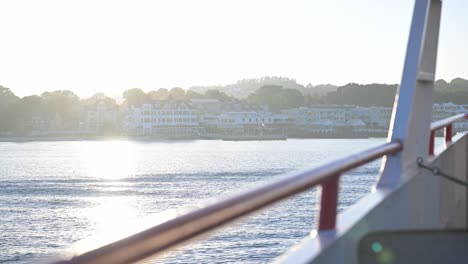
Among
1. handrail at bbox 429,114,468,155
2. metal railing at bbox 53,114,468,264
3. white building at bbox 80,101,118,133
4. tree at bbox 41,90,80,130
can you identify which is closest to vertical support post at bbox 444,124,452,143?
handrail at bbox 429,114,468,155

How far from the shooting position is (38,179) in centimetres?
6538

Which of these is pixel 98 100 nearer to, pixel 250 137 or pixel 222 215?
pixel 250 137

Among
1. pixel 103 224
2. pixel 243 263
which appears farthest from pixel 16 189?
pixel 243 263

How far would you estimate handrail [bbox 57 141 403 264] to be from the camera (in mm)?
807

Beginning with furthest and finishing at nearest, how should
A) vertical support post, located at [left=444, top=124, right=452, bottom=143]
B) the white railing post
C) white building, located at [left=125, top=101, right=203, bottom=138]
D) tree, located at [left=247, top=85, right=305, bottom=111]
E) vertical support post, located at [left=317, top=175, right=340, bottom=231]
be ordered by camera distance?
tree, located at [left=247, top=85, right=305, bottom=111]
white building, located at [left=125, top=101, right=203, bottom=138]
vertical support post, located at [left=444, top=124, right=452, bottom=143]
the white railing post
vertical support post, located at [left=317, top=175, right=340, bottom=231]

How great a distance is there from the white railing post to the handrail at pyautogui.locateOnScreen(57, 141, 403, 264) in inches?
36.9

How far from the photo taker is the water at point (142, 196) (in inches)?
1559

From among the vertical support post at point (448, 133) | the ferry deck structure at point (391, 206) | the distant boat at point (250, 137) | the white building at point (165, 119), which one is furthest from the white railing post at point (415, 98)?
the distant boat at point (250, 137)

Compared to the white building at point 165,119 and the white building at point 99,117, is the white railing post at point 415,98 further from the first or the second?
the white building at point 99,117

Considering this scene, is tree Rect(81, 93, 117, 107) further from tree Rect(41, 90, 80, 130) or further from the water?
the water

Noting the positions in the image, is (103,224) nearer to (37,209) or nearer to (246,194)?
(37,209)

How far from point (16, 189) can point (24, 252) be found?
22.1 metres

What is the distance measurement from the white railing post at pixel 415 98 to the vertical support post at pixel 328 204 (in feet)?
3.06

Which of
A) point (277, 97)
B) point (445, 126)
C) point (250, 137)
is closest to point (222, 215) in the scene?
point (445, 126)
